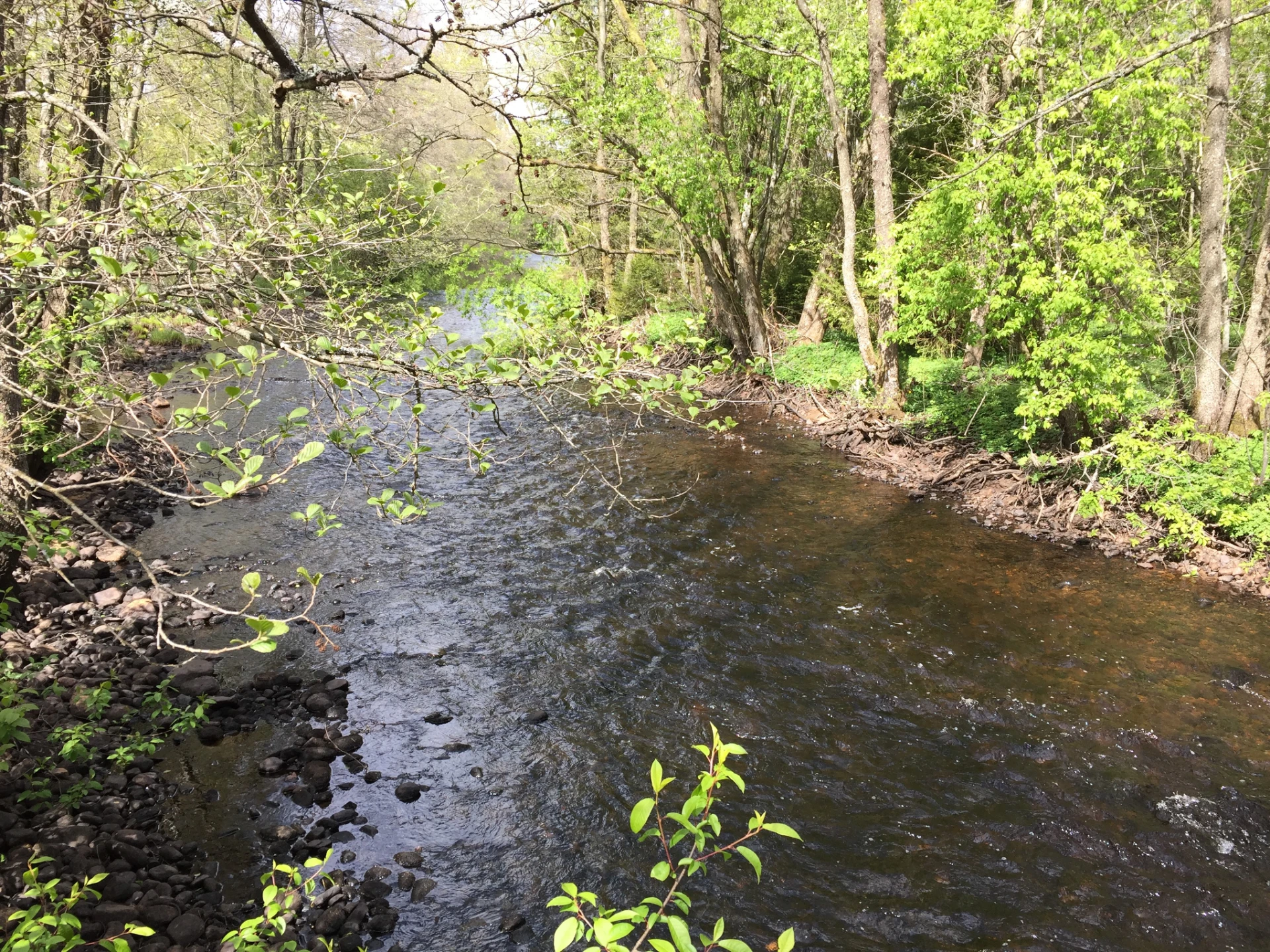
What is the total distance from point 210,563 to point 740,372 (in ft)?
46.1

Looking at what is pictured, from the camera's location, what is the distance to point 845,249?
17.6 metres

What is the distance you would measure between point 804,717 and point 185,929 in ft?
17.3

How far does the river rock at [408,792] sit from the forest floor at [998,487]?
215 inches

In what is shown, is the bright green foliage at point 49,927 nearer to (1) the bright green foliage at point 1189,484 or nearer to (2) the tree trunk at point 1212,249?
(1) the bright green foliage at point 1189,484

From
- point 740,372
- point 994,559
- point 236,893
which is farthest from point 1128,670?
point 740,372

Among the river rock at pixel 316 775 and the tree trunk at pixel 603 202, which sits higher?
the tree trunk at pixel 603 202

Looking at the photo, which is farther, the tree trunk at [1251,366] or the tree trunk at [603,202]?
the tree trunk at [603,202]

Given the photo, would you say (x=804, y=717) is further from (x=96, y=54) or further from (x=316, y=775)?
(x=96, y=54)

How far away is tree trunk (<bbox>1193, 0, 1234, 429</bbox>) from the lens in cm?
1192

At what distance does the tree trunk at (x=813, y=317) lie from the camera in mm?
21578

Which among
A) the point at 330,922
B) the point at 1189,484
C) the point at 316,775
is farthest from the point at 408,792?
the point at 1189,484

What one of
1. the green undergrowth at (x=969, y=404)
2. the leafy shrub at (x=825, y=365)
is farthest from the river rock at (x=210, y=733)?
the leafy shrub at (x=825, y=365)

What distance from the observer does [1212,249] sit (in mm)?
12320

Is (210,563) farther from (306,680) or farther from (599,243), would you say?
(599,243)
